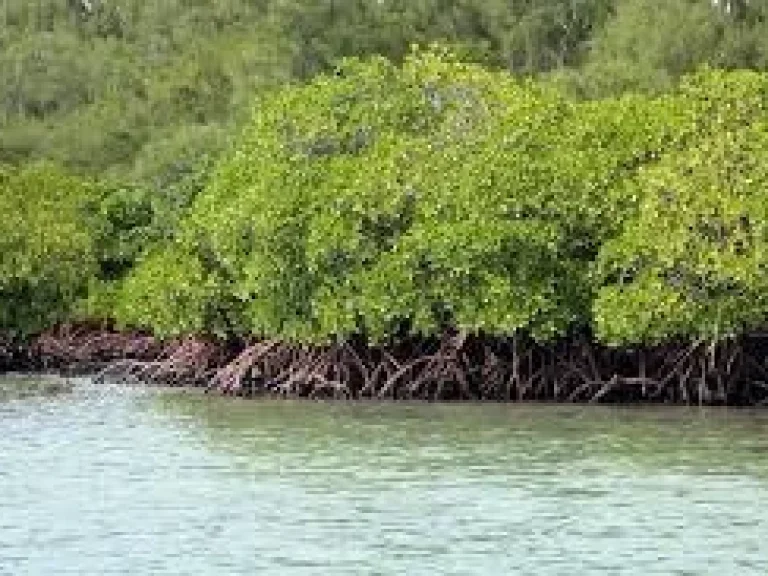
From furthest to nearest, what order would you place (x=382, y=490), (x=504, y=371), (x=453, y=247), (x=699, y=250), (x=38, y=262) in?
(x=38, y=262) → (x=504, y=371) → (x=453, y=247) → (x=699, y=250) → (x=382, y=490)

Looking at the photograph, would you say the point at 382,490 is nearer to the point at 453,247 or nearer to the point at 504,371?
the point at 453,247

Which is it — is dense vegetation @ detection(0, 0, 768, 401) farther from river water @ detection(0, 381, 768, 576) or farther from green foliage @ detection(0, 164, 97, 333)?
river water @ detection(0, 381, 768, 576)

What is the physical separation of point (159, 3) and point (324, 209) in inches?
1879

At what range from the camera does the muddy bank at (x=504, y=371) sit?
90.5 feet

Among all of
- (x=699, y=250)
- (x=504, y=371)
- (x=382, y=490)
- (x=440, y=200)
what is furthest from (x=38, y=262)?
(x=382, y=490)

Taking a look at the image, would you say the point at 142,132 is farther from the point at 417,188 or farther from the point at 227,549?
the point at 227,549

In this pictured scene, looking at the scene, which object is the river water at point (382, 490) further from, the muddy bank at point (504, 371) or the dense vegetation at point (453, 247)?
the dense vegetation at point (453, 247)

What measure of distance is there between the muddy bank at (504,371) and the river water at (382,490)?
0.89 m

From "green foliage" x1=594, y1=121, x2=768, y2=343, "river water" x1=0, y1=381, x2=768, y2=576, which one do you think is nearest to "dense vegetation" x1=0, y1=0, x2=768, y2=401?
"green foliage" x1=594, y1=121, x2=768, y2=343

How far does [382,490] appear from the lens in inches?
762

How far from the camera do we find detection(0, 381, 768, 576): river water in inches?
617

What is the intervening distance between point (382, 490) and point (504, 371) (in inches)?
367

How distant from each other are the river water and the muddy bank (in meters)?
0.89

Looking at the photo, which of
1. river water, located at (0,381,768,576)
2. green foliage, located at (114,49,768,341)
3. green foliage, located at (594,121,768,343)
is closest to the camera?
river water, located at (0,381,768,576)
